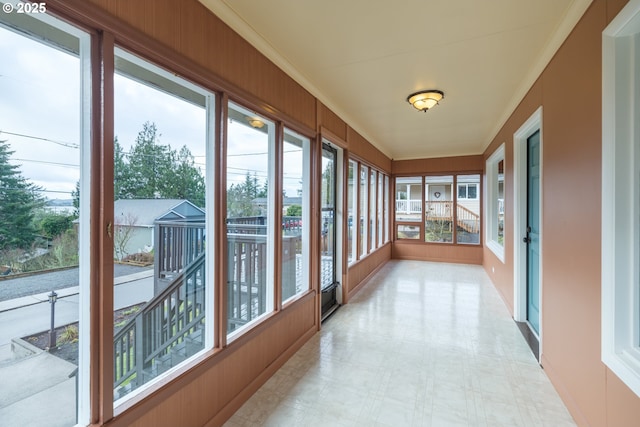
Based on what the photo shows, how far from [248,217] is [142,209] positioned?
2.86 feet

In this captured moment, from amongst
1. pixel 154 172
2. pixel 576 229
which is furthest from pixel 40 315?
pixel 576 229

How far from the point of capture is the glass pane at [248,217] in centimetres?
215

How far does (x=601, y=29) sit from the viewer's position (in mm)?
1573

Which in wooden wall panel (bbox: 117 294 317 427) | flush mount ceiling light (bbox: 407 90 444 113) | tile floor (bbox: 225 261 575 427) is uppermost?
flush mount ceiling light (bbox: 407 90 444 113)

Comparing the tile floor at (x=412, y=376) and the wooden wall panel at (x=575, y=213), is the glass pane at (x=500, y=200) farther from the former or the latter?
the wooden wall panel at (x=575, y=213)

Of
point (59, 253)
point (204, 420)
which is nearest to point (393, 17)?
point (59, 253)

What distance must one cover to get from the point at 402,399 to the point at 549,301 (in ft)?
4.81

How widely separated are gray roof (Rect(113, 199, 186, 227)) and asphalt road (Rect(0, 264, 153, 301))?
0.30 m

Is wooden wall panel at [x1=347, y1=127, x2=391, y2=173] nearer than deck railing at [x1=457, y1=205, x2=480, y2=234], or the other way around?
wooden wall panel at [x1=347, y1=127, x2=391, y2=173]

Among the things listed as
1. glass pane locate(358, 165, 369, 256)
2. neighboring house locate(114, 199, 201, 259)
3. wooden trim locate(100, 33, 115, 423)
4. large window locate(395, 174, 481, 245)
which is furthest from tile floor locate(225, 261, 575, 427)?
large window locate(395, 174, 481, 245)

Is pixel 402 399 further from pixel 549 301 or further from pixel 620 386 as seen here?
pixel 549 301

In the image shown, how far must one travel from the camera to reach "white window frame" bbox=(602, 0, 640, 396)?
1411 mm
